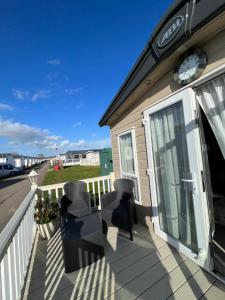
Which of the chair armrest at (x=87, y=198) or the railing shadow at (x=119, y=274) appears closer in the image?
the railing shadow at (x=119, y=274)

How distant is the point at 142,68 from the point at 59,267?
2.97 m

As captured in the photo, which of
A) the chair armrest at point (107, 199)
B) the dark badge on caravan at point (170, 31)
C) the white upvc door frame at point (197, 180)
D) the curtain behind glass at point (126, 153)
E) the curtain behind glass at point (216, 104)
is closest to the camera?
the curtain behind glass at point (216, 104)

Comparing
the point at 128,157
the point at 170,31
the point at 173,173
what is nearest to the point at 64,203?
the point at 128,157

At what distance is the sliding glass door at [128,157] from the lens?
3.64m

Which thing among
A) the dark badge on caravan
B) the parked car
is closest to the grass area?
the parked car

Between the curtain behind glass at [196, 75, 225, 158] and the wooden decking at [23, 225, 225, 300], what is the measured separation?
1.40 meters

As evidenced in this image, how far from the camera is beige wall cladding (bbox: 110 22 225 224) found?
176cm

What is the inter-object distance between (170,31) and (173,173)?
1.68 metres

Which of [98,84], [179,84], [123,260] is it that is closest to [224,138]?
[179,84]

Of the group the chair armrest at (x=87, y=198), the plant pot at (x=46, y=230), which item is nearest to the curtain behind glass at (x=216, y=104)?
the chair armrest at (x=87, y=198)

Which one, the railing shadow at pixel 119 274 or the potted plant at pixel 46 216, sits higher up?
the potted plant at pixel 46 216

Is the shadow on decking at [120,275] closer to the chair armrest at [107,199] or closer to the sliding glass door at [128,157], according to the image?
the chair armrest at [107,199]

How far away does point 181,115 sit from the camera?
2.21m

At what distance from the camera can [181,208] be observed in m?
2.35
